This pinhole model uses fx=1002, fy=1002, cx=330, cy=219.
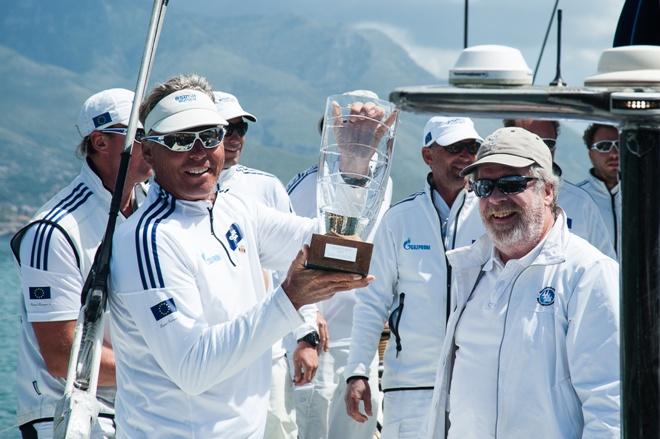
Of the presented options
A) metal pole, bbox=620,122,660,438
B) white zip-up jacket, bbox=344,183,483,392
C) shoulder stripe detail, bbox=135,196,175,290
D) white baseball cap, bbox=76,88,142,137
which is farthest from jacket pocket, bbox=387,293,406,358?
metal pole, bbox=620,122,660,438

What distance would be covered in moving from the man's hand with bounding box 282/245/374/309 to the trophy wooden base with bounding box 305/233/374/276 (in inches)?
0.9

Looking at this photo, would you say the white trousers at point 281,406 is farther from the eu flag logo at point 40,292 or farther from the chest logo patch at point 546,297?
the chest logo patch at point 546,297

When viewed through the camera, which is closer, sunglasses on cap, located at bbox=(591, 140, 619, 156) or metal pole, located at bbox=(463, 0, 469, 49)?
Result: metal pole, located at bbox=(463, 0, 469, 49)

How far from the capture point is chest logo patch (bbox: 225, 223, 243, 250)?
2.98 m

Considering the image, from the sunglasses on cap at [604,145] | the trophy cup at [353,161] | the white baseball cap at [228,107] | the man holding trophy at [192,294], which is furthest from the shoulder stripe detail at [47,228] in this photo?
the sunglasses on cap at [604,145]

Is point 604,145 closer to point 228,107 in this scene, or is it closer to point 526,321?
point 228,107

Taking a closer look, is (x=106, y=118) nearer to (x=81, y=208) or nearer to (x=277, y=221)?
(x=81, y=208)

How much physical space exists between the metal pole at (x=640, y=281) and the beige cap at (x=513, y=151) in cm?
169

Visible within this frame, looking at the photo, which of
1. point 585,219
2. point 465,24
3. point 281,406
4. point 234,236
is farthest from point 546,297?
point 465,24

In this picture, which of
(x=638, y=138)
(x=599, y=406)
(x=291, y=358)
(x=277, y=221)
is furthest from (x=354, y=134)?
(x=291, y=358)

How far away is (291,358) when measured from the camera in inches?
187

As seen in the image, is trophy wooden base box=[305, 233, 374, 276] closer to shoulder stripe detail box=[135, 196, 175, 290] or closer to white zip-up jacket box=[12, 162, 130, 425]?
shoulder stripe detail box=[135, 196, 175, 290]

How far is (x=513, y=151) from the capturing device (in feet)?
10.1

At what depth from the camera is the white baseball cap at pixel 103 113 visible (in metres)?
3.78
